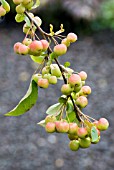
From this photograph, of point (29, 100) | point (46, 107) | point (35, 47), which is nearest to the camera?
point (35, 47)

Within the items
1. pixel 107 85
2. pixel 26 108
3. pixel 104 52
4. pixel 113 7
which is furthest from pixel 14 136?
pixel 26 108

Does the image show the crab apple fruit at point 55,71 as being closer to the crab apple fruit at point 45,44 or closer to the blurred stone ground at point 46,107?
the crab apple fruit at point 45,44

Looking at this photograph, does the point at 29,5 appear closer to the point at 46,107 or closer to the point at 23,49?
the point at 23,49

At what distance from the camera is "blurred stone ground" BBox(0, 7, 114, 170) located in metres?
3.28

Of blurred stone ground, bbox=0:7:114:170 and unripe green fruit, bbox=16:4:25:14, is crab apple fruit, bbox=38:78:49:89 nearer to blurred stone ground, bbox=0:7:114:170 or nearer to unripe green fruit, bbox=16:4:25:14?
unripe green fruit, bbox=16:4:25:14

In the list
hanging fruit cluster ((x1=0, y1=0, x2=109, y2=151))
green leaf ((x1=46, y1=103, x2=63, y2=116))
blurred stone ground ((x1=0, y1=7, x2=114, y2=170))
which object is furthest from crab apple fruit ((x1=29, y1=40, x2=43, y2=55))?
blurred stone ground ((x1=0, y1=7, x2=114, y2=170))

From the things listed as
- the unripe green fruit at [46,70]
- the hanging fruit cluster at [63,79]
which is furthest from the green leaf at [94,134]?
the unripe green fruit at [46,70]

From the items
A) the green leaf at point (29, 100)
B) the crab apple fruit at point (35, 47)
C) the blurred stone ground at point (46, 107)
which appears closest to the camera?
the crab apple fruit at point (35, 47)

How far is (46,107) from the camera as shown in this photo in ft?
12.7

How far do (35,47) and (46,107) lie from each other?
3260 mm

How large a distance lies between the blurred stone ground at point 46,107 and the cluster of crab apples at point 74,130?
2518mm

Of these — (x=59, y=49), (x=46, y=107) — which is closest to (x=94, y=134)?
(x=59, y=49)

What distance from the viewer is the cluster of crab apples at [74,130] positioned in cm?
66

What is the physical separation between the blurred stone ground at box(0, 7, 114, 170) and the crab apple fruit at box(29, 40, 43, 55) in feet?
8.54
